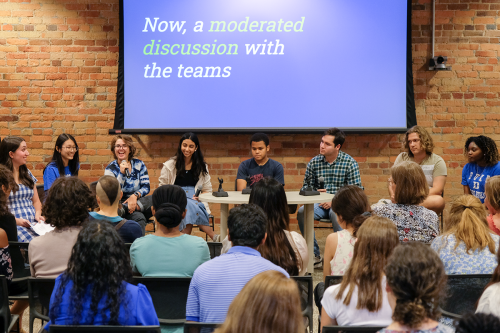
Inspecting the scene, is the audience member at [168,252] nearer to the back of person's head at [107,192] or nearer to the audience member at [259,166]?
the back of person's head at [107,192]

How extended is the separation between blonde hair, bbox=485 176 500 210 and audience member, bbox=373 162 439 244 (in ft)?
0.99

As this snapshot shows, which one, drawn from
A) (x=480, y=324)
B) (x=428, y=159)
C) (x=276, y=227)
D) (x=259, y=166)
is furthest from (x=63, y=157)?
(x=480, y=324)

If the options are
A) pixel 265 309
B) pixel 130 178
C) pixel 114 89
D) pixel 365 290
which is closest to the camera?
pixel 265 309

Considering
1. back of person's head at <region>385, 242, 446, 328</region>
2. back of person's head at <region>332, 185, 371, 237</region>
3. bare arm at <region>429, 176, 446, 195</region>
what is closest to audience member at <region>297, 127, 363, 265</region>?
bare arm at <region>429, 176, 446, 195</region>

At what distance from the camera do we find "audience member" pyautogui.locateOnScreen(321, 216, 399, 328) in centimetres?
162

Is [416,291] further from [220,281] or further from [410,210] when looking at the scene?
[410,210]

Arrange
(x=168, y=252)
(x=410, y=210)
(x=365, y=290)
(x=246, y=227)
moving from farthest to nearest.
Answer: (x=410, y=210) < (x=168, y=252) < (x=246, y=227) < (x=365, y=290)

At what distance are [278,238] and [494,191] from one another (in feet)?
4.00

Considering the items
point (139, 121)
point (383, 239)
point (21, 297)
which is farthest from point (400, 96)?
point (21, 297)

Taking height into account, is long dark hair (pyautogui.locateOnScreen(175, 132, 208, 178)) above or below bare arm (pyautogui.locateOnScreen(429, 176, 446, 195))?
above

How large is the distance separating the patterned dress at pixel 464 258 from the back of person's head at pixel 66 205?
173cm

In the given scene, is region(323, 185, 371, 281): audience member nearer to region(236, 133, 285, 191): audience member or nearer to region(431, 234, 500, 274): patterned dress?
region(431, 234, 500, 274): patterned dress

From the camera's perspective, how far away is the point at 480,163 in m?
4.37

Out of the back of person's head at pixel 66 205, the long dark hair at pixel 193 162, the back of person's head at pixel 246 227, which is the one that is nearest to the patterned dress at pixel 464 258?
the back of person's head at pixel 246 227
